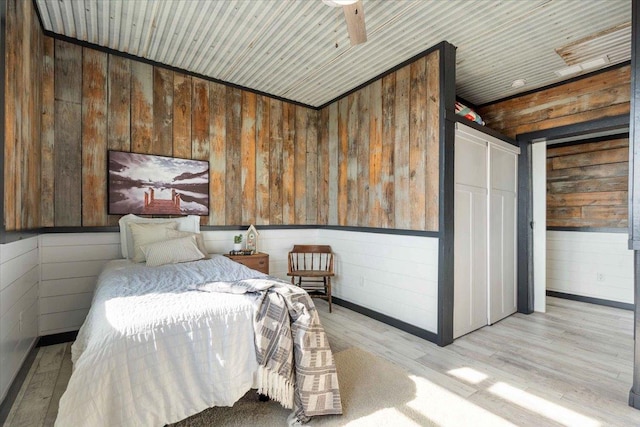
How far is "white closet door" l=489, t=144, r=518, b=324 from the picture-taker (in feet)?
11.2

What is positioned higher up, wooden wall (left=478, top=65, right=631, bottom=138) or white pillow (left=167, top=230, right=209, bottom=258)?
wooden wall (left=478, top=65, right=631, bottom=138)

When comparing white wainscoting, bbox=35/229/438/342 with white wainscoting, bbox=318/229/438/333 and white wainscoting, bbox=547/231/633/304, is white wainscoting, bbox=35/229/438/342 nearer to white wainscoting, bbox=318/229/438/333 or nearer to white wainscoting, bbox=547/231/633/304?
white wainscoting, bbox=318/229/438/333

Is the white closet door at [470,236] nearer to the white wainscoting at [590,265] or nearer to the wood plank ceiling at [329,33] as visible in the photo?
the wood plank ceiling at [329,33]

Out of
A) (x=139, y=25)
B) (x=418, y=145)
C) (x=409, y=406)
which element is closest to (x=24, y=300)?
(x=139, y=25)

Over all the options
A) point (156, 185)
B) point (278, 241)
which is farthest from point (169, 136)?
point (278, 241)

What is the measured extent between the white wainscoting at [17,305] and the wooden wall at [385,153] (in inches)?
121

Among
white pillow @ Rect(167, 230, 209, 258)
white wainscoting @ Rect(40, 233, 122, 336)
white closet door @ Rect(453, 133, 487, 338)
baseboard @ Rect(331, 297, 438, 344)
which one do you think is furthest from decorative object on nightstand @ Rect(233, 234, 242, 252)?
white closet door @ Rect(453, 133, 487, 338)

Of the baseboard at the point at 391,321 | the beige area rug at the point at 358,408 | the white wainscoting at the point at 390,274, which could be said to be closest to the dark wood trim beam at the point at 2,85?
the beige area rug at the point at 358,408

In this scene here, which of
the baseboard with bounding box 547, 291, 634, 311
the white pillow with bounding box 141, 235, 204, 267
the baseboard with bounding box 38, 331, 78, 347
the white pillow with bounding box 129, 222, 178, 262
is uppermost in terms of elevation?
the white pillow with bounding box 129, 222, 178, 262

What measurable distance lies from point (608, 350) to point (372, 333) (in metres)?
2.11

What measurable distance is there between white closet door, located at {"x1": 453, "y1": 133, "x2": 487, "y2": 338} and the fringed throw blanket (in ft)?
5.85

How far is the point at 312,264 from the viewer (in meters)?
4.32

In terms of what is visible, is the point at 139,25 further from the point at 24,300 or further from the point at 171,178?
the point at 24,300

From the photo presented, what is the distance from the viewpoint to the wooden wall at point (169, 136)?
280cm
